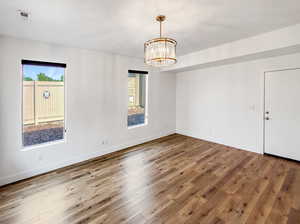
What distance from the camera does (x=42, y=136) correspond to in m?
3.27

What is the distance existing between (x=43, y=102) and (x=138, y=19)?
2501mm

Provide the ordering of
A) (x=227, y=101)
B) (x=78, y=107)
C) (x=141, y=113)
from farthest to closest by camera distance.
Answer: (x=141, y=113)
(x=227, y=101)
(x=78, y=107)

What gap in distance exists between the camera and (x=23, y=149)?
9.64ft

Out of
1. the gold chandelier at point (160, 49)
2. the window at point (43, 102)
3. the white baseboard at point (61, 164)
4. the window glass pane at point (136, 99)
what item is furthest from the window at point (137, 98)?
the gold chandelier at point (160, 49)

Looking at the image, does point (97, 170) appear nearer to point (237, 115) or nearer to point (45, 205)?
point (45, 205)

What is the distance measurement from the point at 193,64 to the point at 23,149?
14.0 feet

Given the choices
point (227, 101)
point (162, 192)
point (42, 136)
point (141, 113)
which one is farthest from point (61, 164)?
point (227, 101)

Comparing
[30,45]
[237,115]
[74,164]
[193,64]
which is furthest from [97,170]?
[237,115]

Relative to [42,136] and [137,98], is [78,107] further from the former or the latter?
[137,98]

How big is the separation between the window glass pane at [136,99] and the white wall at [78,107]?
0.23 metres

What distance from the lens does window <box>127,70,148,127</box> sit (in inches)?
183

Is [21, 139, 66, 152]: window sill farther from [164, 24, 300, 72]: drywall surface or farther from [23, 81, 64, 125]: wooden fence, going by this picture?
[164, 24, 300, 72]: drywall surface

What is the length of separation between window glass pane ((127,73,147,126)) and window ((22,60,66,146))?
5.88 feet

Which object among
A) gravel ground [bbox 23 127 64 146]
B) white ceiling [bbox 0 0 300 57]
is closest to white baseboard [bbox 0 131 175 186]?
gravel ground [bbox 23 127 64 146]
